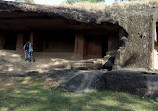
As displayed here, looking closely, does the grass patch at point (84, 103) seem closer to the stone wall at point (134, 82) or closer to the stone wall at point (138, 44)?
the stone wall at point (134, 82)

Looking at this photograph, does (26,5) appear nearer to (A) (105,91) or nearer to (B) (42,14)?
(B) (42,14)

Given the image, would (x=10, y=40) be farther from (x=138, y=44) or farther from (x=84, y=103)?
(x=84, y=103)

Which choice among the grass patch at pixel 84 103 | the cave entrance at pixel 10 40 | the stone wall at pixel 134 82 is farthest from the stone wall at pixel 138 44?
the cave entrance at pixel 10 40

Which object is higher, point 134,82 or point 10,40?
point 10,40

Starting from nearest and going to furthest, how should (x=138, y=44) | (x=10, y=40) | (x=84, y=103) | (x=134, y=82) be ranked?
(x=84, y=103) → (x=134, y=82) → (x=138, y=44) → (x=10, y=40)

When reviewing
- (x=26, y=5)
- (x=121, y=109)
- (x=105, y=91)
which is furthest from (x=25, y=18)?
(x=121, y=109)

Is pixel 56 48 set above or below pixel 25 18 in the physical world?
below

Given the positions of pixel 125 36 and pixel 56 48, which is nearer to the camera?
pixel 125 36

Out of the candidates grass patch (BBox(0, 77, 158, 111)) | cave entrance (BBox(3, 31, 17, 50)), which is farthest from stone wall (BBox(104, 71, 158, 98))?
cave entrance (BBox(3, 31, 17, 50))

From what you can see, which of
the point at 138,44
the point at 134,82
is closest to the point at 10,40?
the point at 138,44

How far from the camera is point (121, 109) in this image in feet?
13.6

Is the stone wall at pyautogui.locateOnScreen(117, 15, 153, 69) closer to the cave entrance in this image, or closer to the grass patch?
the grass patch

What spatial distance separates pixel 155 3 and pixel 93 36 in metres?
4.57

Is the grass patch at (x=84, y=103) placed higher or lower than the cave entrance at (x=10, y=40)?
lower
